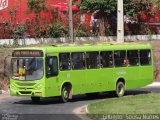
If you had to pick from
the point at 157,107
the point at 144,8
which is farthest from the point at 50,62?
the point at 144,8

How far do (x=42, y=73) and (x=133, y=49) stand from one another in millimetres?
7285

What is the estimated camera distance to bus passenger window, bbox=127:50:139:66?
3300cm

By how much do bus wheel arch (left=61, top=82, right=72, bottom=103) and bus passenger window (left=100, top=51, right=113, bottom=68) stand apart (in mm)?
2810

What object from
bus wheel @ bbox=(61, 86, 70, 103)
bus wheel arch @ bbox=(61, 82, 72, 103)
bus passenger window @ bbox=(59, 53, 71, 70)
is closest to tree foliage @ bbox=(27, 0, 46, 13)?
bus passenger window @ bbox=(59, 53, 71, 70)

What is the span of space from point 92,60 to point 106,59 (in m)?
1.11

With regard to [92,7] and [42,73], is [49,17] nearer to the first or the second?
[92,7]

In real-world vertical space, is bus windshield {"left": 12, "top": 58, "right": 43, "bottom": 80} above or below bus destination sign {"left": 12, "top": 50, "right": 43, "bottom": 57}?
below

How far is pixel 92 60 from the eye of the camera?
1212 inches

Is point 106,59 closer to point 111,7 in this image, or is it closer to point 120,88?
point 120,88

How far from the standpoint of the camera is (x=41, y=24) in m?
46.3

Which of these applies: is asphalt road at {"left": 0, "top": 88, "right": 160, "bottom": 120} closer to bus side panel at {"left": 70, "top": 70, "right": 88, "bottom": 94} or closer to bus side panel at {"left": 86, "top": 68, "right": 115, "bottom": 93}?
bus side panel at {"left": 70, "top": 70, "right": 88, "bottom": 94}

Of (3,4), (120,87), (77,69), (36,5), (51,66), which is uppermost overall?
(3,4)

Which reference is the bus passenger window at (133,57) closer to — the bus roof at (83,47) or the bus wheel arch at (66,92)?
the bus roof at (83,47)

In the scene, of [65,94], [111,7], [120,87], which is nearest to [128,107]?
[65,94]
